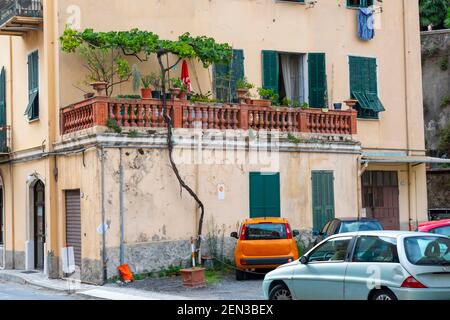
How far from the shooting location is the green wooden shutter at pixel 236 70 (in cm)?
2797

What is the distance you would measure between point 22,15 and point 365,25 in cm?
1149

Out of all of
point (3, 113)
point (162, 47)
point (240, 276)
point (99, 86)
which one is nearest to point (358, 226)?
point (240, 276)

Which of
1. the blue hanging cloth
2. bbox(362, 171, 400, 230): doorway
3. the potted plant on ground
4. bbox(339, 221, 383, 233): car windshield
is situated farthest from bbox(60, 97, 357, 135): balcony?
bbox(339, 221, 383, 233): car windshield

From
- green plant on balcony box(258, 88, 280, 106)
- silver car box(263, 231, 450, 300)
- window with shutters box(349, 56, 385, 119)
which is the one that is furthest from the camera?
window with shutters box(349, 56, 385, 119)

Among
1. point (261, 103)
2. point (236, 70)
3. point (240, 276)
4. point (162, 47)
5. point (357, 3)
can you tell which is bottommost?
point (240, 276)

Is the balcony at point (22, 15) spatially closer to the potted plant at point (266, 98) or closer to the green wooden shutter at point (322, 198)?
the potted plant at point (266, 98)

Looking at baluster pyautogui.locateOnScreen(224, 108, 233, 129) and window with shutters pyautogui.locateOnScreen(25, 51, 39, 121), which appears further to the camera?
window with shutters pyautogui.locateOnScreen(25, 51, 39, 121)

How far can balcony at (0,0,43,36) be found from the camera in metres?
26.7

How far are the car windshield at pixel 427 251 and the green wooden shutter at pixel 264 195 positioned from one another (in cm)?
1098

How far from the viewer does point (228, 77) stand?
27906mm

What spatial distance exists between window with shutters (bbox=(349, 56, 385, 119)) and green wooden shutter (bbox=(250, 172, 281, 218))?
5371 millimetres

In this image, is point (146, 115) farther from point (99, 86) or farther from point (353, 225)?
point (353, 225)

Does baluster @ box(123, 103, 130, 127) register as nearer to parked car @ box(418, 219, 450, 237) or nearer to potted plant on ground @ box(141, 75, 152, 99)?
potted plant on ground @ box(141, 75, 152, 99)
